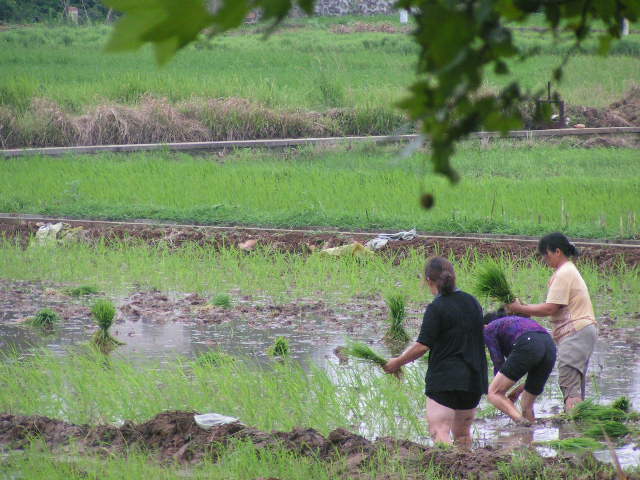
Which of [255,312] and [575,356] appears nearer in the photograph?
[575,356]

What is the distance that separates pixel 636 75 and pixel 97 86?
1641cm

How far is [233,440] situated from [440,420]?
1.17 m

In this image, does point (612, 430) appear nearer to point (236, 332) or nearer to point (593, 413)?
point (593, 413)

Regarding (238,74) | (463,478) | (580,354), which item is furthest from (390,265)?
(238,74)

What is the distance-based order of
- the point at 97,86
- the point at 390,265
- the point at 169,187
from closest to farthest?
the point at 390,265, the point at 169,187, the point at 97,86

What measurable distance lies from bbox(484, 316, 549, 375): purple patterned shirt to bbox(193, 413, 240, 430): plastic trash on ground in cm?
174

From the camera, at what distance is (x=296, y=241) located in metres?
12.9

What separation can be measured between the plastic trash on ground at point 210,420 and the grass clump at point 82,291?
554cm

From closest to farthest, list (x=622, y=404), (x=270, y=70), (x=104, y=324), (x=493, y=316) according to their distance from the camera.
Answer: (x=622, y=404) < (x=493, y=316) < (x=104, y=324) < (x=270, y=70)

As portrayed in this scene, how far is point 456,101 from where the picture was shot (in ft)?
5.44

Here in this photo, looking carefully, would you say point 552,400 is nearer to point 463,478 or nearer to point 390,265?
point 463,478

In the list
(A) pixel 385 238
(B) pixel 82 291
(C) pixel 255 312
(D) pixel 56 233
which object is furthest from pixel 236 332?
(D) pixel 56 233

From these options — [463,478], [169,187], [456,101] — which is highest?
[456,101]

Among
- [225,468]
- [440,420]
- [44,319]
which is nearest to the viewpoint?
[225,468]
